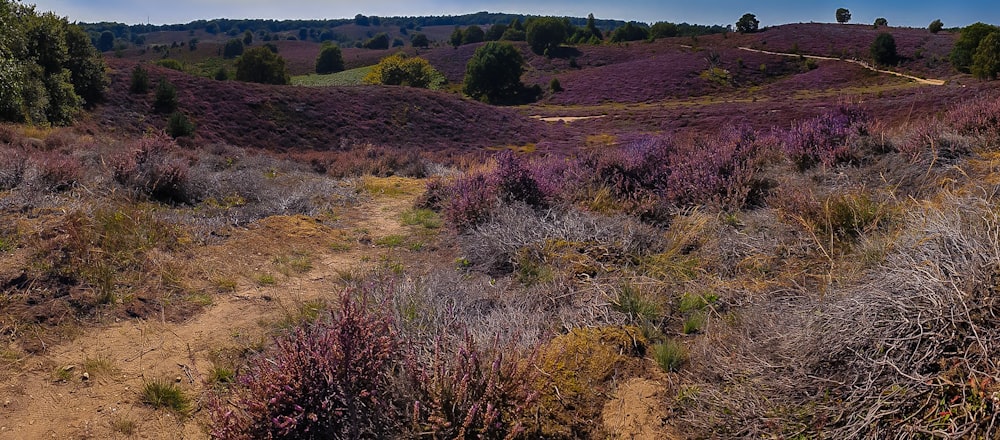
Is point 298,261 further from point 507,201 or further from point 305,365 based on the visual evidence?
point 305,365

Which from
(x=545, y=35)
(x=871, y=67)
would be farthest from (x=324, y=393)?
(x=545, y=35)

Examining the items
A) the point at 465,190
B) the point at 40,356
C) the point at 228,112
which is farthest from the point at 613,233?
the point at 228,112

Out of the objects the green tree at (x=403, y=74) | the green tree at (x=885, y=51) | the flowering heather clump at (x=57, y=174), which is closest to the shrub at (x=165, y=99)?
the flowering heather clump at (x=57, y=174)

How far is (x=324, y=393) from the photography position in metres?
2.35

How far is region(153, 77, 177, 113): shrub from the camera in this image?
2355 centimetres

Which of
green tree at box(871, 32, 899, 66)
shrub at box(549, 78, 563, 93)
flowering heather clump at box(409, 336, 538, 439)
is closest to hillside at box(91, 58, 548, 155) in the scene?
shrub at box(549, 78, 563, 93)

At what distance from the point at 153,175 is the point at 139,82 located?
21.9m

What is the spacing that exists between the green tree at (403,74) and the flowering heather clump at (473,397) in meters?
52.4

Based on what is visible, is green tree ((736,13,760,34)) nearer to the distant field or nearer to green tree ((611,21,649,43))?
green tree ((611,21,649,43))

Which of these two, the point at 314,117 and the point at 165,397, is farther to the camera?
the point at 314,117

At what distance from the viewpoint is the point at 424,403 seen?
2398 mm

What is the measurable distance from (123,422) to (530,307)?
2.37m

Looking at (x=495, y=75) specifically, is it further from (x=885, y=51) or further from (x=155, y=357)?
(x=155, y=357)

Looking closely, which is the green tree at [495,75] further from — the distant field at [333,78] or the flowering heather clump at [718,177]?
the flowering heather clump at [718,177]
